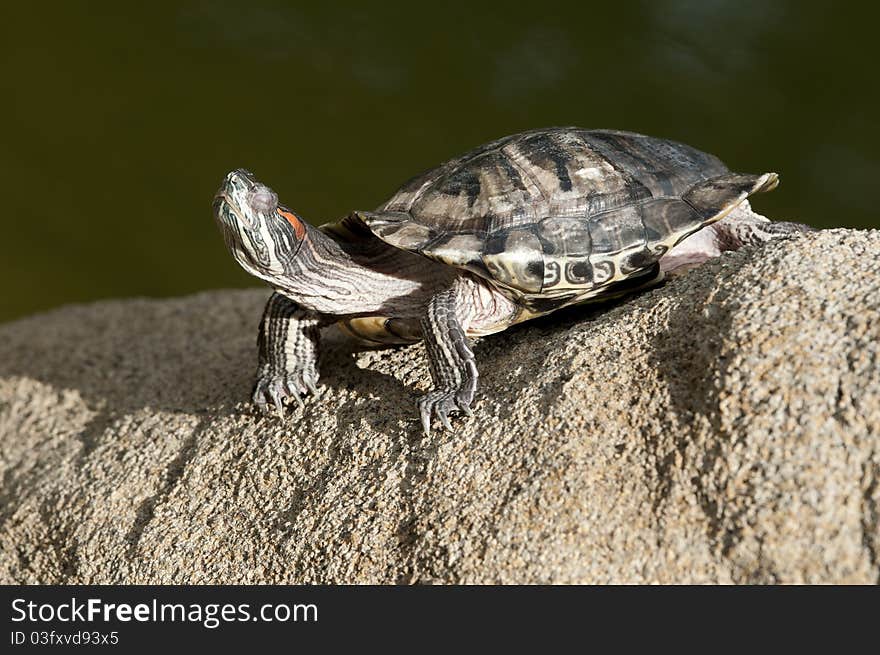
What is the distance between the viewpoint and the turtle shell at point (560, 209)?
2.07 metres

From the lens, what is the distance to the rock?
1.48m

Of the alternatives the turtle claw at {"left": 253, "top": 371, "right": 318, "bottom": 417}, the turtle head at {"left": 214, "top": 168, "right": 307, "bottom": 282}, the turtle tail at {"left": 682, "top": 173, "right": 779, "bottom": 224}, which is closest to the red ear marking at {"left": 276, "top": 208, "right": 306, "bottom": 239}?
the turtle head at {"left": 214, "top": 168, "right": 307, "bottom": 282}

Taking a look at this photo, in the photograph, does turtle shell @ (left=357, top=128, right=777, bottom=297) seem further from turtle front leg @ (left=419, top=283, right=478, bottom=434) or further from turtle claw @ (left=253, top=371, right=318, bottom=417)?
turtle claw @ (left=253, top=371, right=318, bottom=417)

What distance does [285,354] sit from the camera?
7.81ft

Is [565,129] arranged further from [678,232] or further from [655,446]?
[655,446]

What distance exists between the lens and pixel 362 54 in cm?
487

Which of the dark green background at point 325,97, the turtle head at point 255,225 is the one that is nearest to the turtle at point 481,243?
the turtle head at point 255,225

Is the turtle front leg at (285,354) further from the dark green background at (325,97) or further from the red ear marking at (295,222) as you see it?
the dark green background at (325,97)

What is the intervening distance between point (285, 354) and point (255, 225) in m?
0.42

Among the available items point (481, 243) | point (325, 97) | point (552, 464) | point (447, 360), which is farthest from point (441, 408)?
point (325, 97)

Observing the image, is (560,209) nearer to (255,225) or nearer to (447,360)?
(447,360)

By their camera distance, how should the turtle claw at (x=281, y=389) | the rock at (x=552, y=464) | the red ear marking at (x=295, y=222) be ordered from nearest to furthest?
the rock at (x=552, y=464), the red ear marking at (x=295, y=222), the turtle claw at (x=281, y=389)

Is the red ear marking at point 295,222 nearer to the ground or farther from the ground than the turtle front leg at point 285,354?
farther from the ground

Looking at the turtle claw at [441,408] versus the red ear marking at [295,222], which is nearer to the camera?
the turtle claw at [441,408]
